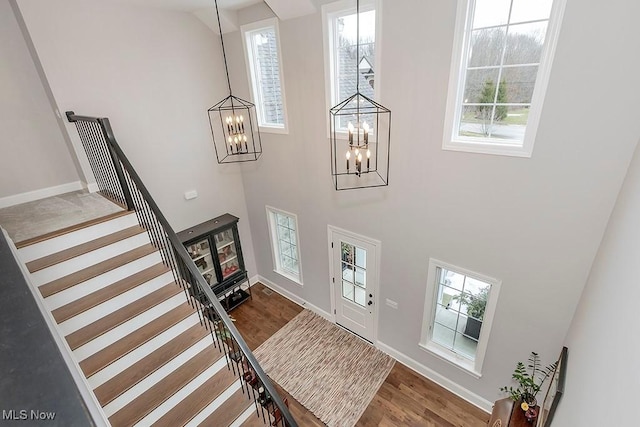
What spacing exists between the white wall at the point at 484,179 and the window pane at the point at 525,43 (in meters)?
0.22

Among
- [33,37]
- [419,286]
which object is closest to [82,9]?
[33,37]

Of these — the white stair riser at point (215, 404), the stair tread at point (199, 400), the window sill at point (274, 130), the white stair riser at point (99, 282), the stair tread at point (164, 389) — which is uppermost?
the window sill at point (274, 130)

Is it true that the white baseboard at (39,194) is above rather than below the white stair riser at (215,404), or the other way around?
above

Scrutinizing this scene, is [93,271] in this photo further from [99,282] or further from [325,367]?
[325,367]

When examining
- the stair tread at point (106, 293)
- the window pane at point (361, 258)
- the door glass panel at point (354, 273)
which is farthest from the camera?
the door glass panel at point (354, 273)

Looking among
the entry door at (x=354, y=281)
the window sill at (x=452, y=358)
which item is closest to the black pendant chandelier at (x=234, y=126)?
the entry door at (x=354, y=281)

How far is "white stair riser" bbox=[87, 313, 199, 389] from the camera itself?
2502 millimetres

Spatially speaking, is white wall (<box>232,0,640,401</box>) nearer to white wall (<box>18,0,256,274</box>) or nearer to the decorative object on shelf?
the decorative object on shelf

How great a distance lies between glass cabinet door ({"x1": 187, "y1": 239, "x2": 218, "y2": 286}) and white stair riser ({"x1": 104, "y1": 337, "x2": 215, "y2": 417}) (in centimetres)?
257

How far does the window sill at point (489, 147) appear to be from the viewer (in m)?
2.72

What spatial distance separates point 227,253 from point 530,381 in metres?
4.96

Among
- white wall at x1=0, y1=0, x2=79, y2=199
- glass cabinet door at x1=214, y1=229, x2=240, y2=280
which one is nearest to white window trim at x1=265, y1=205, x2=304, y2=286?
glass cabinet door at x1=214, y1=229, x2=240, y2=280

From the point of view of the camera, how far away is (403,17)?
9.89ft

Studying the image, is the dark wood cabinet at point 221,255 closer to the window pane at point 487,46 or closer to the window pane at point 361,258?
the window pane at point 361,258
